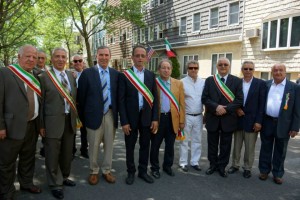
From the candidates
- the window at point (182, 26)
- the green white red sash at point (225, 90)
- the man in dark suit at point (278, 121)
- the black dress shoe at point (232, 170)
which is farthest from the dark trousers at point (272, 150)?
the window at point (182, 26)

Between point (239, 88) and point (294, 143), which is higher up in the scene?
point (239, 88)

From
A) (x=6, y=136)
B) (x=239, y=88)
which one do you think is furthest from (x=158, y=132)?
(x=6, y=136)

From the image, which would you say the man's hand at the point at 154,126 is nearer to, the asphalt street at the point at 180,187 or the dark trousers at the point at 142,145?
the dark trousers at the point at 142,145

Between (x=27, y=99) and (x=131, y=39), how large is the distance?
75.0 ft

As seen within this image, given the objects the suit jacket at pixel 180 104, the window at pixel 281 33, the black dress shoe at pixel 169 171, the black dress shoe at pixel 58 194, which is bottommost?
the black dress shoe at pixel 169 171

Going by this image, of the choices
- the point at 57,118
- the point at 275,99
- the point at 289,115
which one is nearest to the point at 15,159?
the point at 57,118

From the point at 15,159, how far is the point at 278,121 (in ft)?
13.7

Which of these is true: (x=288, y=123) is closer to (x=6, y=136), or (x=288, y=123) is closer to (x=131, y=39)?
(x=6, y=136)

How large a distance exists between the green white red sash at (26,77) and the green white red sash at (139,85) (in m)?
1.36

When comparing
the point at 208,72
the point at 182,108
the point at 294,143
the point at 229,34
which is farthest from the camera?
the point at 208,72

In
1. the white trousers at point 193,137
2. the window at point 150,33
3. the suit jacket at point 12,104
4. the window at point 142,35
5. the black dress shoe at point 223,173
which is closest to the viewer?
the suit jacket at point 12,104

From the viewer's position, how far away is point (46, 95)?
3990mm

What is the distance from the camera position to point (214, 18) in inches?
602

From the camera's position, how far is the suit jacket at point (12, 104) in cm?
364
